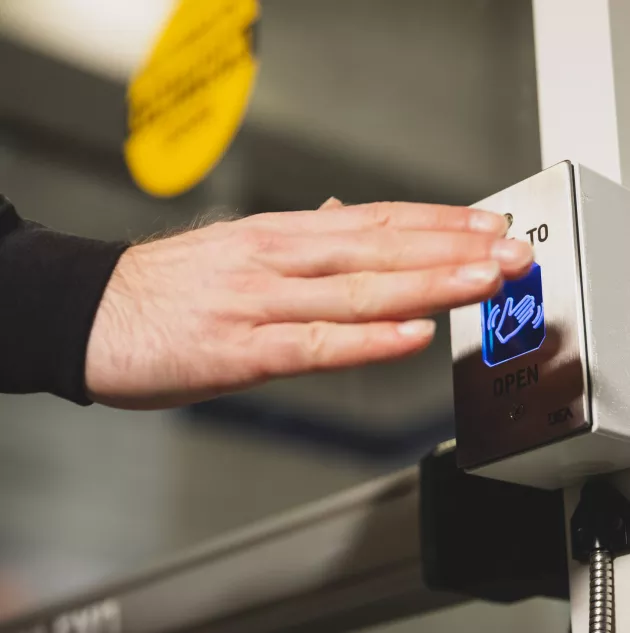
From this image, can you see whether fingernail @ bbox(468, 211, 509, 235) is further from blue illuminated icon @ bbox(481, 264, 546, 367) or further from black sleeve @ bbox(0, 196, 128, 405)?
black sleeve @ bbox(0, 196, 128, 405)

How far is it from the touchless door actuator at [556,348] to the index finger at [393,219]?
35mm

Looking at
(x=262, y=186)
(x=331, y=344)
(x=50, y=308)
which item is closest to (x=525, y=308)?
(x=331, y=344)

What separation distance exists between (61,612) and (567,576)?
67 centimetres

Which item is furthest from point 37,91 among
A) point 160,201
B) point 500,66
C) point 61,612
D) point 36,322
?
point 36,322

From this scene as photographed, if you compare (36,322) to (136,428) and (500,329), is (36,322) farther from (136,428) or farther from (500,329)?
(136,428)

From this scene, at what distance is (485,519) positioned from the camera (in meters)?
0.63

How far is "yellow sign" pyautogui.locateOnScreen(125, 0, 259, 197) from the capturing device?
4.17 feet

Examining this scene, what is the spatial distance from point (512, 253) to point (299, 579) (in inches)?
19.0

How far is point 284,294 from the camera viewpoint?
491mm

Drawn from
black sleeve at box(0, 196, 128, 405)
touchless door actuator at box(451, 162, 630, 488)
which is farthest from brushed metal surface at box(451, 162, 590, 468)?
black sleeve at box(0, 196, 128, 405)

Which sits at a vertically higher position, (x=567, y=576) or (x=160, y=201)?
(x=160, y=201)

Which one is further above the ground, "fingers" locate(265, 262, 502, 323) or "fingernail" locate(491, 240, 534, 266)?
"fingernail" locate(491, 240, 534, 266)

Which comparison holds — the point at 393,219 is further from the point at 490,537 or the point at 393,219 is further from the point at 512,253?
the point at 490,537

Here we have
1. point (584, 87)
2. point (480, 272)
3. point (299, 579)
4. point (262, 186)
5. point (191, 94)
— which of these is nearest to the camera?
point (480, 272)
